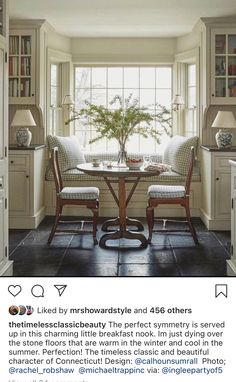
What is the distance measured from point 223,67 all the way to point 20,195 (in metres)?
2.44

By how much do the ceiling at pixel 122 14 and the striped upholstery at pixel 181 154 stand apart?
123 cm

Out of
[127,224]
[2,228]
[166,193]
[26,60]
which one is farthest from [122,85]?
[2,228]

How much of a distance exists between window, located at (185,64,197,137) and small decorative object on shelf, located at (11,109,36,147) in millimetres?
1938

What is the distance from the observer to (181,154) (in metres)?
5.63

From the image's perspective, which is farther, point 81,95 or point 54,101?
point 81,95

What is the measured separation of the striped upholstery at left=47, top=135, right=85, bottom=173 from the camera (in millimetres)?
5660

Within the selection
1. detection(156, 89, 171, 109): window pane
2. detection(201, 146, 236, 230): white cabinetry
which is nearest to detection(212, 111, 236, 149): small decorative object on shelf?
detection(201, 146, 236, 230): white cabinetry

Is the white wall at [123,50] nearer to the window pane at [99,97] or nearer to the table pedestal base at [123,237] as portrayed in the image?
the window pane at [99,97]

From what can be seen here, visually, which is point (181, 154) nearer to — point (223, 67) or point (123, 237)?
point (223, 67)
